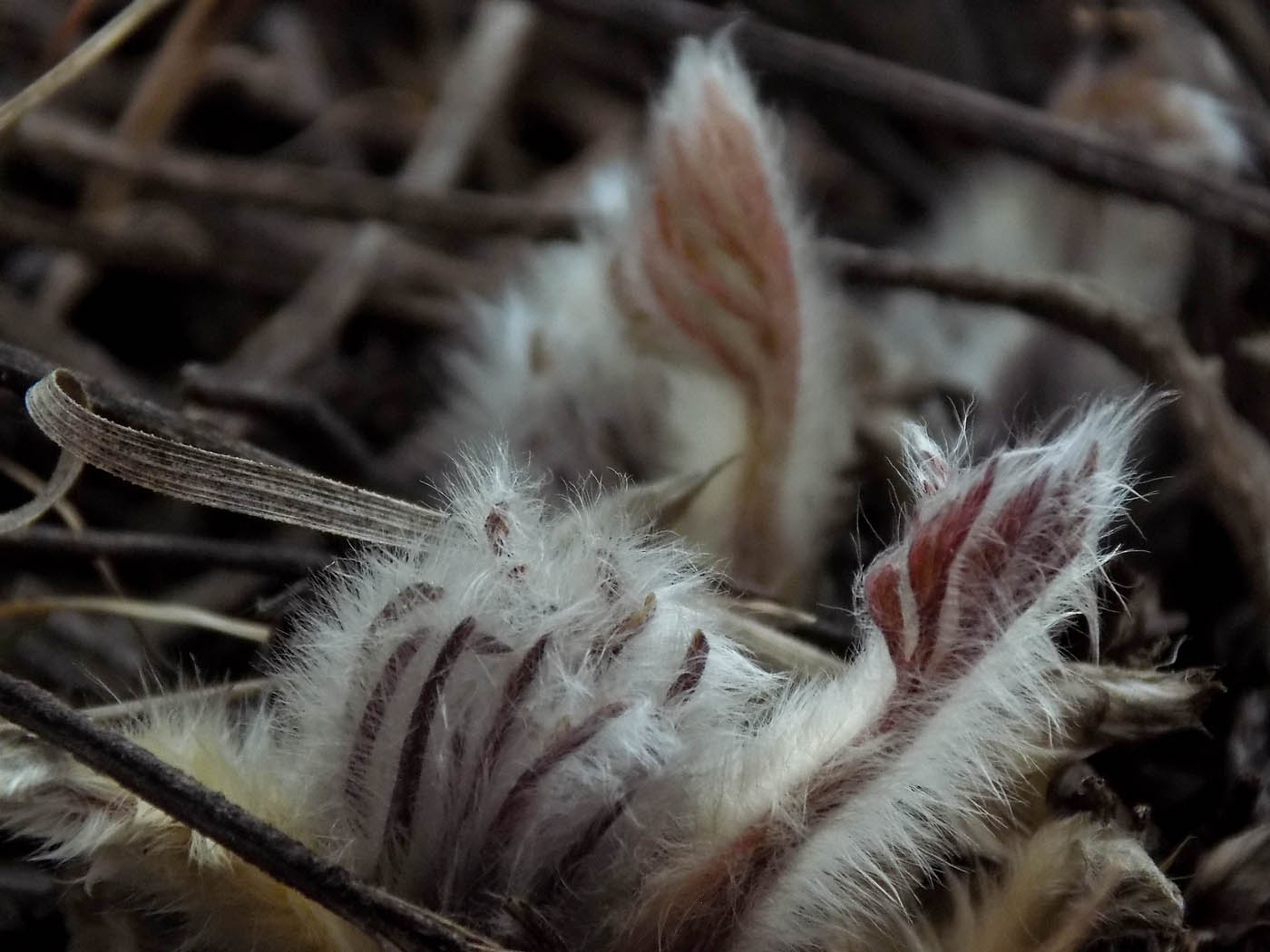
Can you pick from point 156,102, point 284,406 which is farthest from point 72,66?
point 156,102

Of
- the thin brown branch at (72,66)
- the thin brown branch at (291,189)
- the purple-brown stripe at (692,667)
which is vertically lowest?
the purple-brown stripe at (692,667)

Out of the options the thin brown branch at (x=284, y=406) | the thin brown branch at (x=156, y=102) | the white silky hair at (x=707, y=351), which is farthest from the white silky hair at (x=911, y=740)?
the thin brown branch at (x=156, y=102)

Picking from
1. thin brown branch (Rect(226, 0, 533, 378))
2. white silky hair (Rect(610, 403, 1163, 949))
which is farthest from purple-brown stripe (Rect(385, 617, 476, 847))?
thin brown branch (Rect(226, 0, 533, 378))

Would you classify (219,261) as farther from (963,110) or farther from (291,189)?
(963,110)

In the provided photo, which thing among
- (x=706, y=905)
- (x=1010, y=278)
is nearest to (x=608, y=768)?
(x=706, y=905)

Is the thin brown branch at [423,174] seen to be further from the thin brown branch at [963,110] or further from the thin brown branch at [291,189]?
the thin brown branch at [963,110]

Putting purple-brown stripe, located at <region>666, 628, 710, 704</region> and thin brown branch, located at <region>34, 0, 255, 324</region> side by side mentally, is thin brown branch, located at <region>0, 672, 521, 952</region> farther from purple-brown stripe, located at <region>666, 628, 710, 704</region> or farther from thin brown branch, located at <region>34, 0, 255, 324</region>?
thin brown branch, located at <region>34, 0, 255, 324</region>
